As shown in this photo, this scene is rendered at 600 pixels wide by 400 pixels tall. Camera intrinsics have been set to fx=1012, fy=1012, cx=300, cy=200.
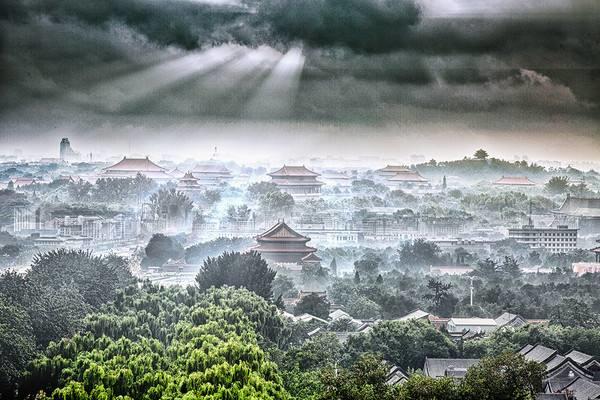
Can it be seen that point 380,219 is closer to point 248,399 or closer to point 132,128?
point 132,128

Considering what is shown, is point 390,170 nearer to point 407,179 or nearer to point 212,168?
point 407,179

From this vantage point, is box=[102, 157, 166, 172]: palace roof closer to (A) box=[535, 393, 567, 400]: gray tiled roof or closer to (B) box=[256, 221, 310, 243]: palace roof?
(B) box=[256, 221, 310, 243]: palace roof

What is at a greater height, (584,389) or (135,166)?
(135,166)

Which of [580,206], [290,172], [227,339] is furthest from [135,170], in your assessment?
[227,339]

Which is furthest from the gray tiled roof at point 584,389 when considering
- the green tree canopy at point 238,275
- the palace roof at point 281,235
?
the palace roof at point 281,235

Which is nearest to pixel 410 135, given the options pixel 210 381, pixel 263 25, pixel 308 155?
pixel 308 155

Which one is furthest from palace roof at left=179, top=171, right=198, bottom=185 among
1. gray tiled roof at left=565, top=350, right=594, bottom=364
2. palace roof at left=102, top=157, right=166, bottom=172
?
gray tiled roof at left=565, top=350, right=594, bottom=364

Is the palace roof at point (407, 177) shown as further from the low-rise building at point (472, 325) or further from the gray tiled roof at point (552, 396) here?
the gray tiled roof at point (552, 396)
